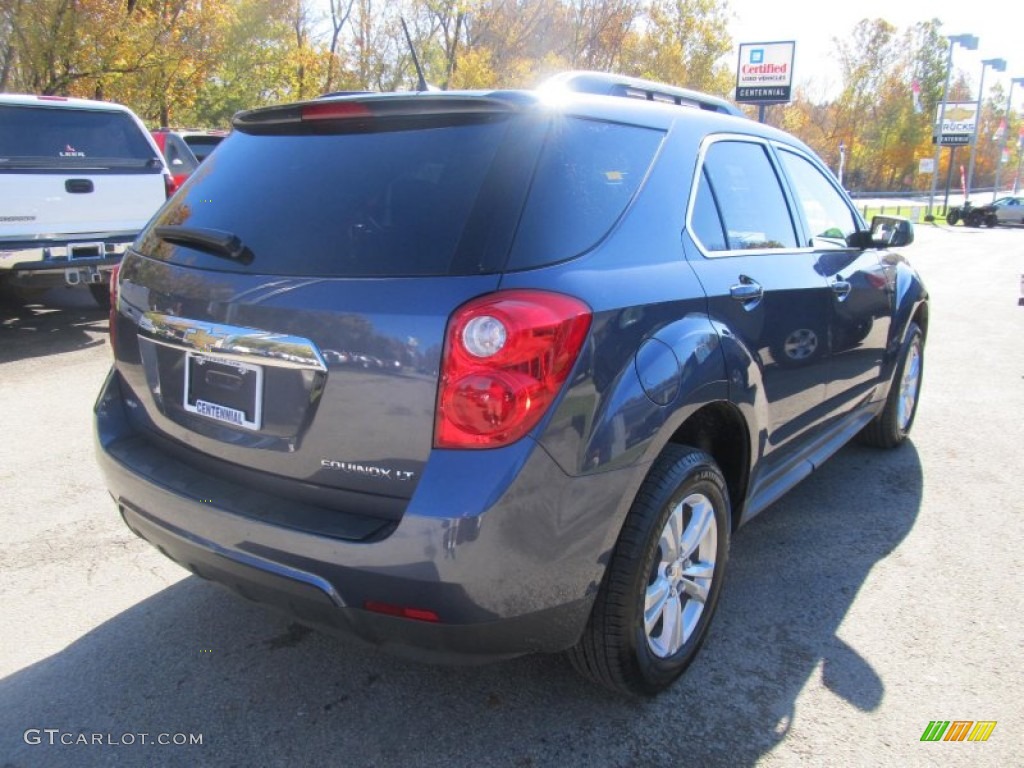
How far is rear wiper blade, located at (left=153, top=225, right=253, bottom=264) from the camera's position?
2318 mm

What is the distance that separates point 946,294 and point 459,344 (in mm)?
12778

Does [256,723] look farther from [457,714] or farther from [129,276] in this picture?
[129,276]

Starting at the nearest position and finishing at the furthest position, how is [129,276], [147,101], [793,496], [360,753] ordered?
[360,753]
[129,276]
[793,496]
[147,101]

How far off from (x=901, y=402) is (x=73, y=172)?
22.8ft

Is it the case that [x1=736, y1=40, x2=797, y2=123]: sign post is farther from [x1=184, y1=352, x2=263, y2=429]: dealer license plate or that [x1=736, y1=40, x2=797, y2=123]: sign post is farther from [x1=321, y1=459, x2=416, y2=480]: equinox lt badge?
[x1=321, y1=459, x2=416, y2=480]: equinox lt badge

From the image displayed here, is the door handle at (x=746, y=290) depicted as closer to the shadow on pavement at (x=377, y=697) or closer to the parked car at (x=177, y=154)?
the shadow on pavement at (x=377, y=697)

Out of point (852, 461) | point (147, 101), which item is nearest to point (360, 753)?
point (852, 461)

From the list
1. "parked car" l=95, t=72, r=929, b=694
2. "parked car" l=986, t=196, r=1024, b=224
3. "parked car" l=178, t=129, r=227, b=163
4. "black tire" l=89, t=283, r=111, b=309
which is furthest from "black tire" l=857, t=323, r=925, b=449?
"parked car" l=986, t=196, r=1024, b=224

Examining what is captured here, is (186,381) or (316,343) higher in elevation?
(316,343)

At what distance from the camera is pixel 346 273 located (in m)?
2.12

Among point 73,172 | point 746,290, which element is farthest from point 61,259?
point 746,290

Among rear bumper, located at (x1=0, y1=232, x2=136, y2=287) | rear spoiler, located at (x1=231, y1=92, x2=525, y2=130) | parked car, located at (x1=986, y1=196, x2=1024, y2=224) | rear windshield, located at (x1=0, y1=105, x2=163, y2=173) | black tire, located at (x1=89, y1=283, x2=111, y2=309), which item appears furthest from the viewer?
parked car, located at (x1=986, y1=196, x2=1024, y2=224)

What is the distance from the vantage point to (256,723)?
2400mm

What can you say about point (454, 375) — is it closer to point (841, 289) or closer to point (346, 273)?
point (346, 273)
